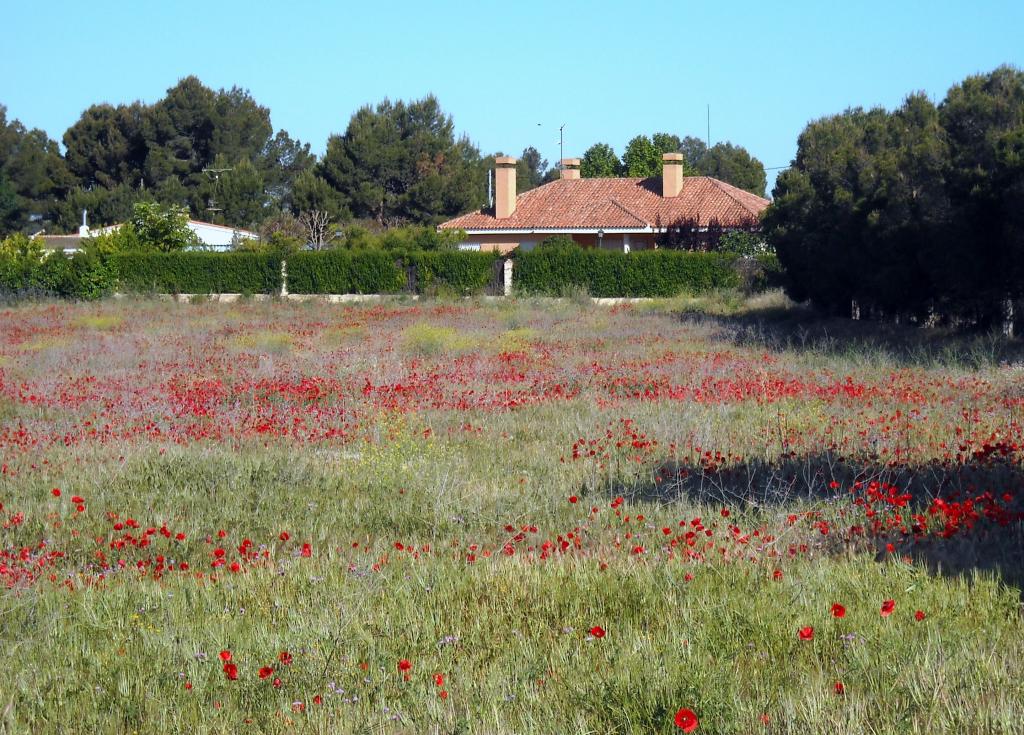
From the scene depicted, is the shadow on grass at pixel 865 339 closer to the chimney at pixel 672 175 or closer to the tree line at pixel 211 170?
the chimney at pixel 672 175

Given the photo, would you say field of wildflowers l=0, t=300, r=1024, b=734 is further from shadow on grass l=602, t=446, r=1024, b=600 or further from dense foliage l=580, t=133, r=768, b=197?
dense foliage l=580, t=133, r=768, b=197

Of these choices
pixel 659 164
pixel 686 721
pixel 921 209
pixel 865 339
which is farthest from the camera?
pixel 659 164

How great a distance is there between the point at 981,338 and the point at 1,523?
15261 millimetres

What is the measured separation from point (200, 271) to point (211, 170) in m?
23.6

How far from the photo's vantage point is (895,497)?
21.0 ft

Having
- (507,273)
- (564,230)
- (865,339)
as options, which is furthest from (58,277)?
(865,339)

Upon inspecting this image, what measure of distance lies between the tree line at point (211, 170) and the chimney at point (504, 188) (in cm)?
1019

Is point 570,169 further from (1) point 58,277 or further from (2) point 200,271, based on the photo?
(1) point 58,277

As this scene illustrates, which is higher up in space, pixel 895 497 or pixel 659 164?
pixel 659 164

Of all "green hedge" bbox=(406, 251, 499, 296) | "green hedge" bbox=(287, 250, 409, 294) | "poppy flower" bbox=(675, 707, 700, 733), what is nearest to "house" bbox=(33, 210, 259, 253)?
"green hedge" bbox=(287, 250, 409, 294)

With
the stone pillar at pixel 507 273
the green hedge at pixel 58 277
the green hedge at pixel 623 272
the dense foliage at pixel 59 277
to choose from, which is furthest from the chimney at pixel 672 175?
the green hedge at pixel 58 277

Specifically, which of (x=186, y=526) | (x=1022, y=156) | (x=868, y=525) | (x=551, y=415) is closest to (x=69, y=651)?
(x=186, y=526)

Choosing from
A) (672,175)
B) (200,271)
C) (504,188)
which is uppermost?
(672,175)

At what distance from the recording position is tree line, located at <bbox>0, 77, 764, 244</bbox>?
60.4 meters
